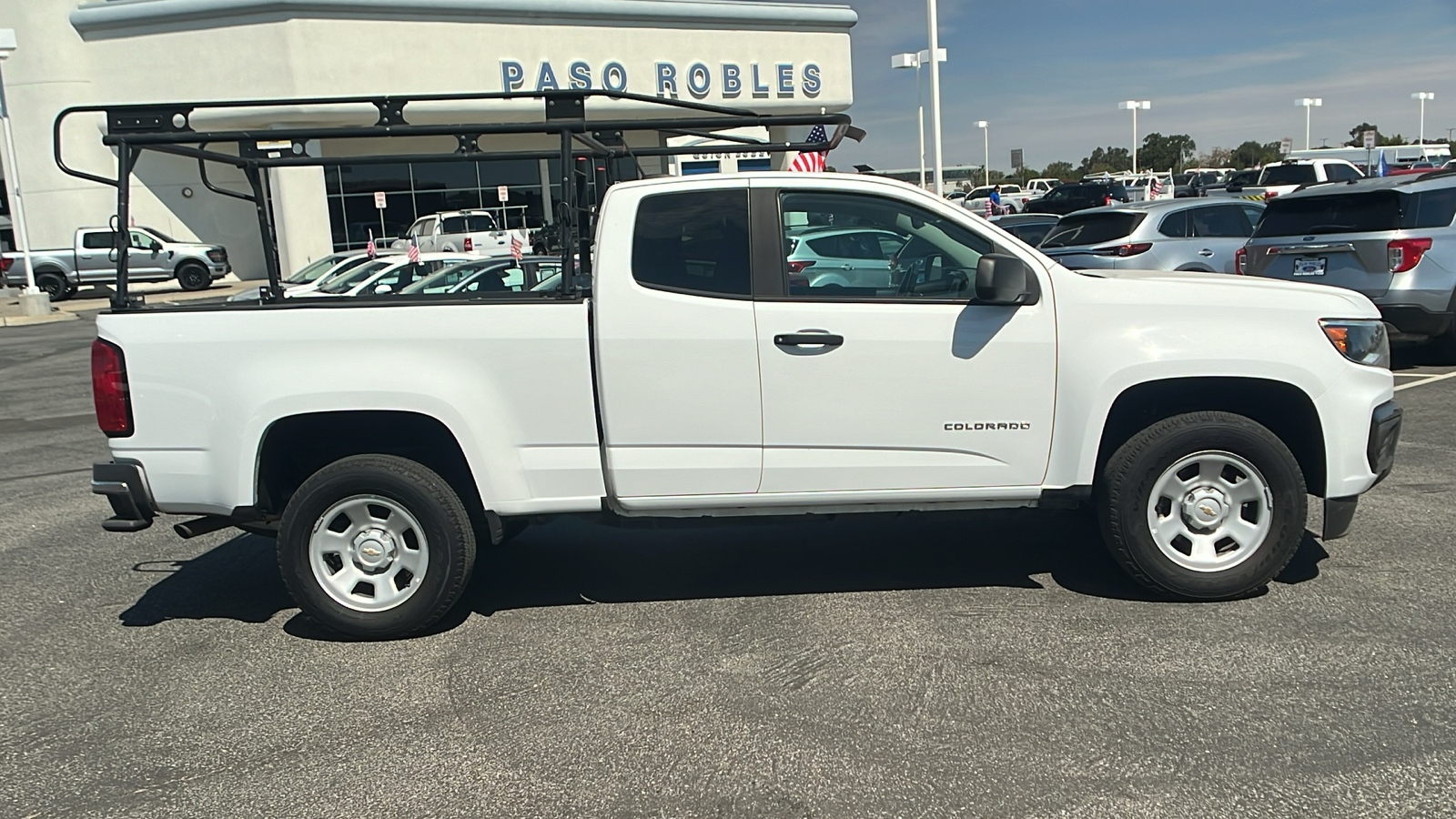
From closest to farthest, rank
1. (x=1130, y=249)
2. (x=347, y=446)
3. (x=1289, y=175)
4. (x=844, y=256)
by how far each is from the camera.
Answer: (x=844, y=256)
(x=347, y=446)
(x=1130, y=249)
(x=1289, y=175)

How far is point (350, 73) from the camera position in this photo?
30.0 metres

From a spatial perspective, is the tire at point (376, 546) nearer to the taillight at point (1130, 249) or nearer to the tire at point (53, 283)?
the taillight at point (1130, 249)

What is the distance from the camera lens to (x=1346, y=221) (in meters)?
10.3

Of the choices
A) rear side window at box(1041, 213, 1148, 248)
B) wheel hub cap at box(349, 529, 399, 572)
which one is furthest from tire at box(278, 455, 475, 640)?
rear side window at box(1041, 213, 1148, 248)

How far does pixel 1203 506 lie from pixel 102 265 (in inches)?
1276

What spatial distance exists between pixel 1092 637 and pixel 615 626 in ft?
6.72

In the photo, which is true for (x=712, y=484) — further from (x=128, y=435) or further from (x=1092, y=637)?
(x=128, y=435)

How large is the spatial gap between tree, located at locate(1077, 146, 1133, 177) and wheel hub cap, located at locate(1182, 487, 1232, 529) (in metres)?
95.8

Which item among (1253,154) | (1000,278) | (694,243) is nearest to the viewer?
(1000,278)

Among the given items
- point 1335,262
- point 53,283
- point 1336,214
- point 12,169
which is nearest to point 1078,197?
point 1336,214

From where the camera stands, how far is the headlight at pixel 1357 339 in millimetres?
4734

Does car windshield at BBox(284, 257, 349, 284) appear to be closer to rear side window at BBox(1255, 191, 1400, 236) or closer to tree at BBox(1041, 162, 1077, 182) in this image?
rear side window at BBox(1255, 191, 1400, 236)

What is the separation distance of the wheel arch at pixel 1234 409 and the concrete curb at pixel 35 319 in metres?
25.3

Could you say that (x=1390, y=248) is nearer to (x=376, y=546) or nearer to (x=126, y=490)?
(x=376, y=546)
